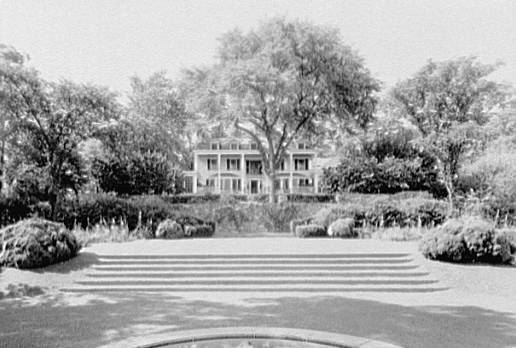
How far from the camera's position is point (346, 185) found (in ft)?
89.6

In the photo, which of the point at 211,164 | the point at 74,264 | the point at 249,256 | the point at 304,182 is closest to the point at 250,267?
the point at 249,256

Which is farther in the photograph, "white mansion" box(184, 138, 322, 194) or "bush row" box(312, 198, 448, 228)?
"white mansion" box(184, 138, 322, 194)

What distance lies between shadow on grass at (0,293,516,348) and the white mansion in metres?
37.4

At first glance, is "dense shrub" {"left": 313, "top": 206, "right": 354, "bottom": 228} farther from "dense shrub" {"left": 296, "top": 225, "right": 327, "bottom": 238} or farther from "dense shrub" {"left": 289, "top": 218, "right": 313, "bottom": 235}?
"dense shrub" {"left": 296, "top": 225, "right": 327, "bottom": 238}

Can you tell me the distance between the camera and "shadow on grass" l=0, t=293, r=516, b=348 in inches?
255

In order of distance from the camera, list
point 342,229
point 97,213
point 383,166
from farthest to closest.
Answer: point 383,166 → point 97,213 → point 342,229

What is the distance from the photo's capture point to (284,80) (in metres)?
23.6

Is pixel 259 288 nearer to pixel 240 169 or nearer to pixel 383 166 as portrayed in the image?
pixel 383 166

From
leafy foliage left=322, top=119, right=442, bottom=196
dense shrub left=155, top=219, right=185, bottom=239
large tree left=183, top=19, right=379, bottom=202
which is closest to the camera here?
dense shrub left=155, top=219, right=185, bottom=239

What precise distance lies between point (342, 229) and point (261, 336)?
38.6 ft

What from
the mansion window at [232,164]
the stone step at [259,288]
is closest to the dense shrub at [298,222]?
the stone step at [259,288]

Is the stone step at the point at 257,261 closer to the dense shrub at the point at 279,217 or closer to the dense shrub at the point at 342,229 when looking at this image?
the dense shrub at the point at 342,229

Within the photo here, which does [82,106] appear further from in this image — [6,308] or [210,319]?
[210,319]

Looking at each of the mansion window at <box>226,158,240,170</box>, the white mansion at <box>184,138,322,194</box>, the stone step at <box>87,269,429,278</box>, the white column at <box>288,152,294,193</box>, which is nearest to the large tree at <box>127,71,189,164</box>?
the white mansion at <box>184,138,322,194</box>
